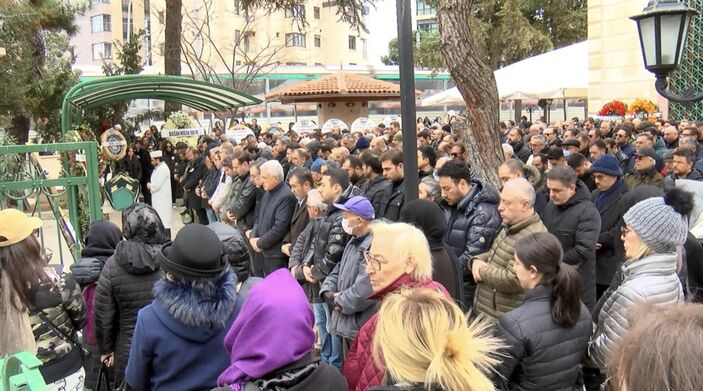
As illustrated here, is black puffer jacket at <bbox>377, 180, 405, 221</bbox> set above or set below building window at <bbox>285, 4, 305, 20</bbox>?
below

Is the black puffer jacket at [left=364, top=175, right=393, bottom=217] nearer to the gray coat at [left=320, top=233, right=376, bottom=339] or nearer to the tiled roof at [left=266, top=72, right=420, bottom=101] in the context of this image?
the gray coat at [left=320, top=233, right=376, bottom=339]

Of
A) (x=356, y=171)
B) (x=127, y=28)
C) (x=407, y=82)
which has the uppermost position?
(x=127, y=28)

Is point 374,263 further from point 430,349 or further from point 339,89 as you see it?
point 339,89

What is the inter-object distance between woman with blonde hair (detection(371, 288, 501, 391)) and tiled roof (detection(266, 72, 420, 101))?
21.2 m

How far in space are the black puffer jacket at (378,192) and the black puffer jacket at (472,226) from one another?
1.33 meters

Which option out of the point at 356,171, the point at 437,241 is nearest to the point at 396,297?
the point at 437,241

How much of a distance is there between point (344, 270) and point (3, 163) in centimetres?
349

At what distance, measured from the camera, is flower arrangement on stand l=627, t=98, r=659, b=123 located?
53.2ft

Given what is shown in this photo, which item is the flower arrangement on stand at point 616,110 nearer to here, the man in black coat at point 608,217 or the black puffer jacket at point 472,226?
the man in black coat at point 608,217

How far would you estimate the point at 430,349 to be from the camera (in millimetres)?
2158

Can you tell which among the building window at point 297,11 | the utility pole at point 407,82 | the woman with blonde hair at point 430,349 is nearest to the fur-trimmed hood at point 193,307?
the woman with blonde hair at point 430,349

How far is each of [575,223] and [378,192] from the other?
6.98ft

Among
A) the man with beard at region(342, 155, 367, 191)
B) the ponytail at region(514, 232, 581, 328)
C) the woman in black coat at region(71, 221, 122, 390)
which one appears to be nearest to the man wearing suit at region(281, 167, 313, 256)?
the man with beard at region(342, 155, 367, 191)

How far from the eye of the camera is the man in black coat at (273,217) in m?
6.97
